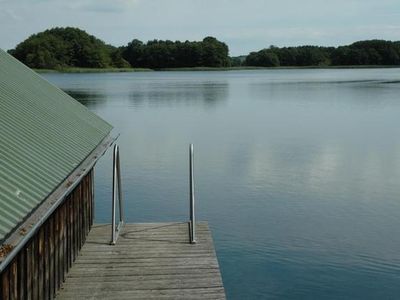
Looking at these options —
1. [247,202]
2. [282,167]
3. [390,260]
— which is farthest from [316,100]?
[390,260]

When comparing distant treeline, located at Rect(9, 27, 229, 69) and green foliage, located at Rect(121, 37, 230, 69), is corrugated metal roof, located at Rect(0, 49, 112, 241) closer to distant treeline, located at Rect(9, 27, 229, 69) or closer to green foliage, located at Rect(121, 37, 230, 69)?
distant treeline, located at Rect(9, 27, 229, 69)

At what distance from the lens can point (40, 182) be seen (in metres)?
5.73

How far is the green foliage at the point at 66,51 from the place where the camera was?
12825 centimetres

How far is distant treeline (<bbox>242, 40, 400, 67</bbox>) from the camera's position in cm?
15462

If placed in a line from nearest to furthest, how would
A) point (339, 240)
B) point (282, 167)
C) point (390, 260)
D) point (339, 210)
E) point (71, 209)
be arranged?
point (71, 209) < point (390, 260) < point (339, 240) < point (339, 210) < point (282, 167)

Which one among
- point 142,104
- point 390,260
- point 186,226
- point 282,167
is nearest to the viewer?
point 186,226

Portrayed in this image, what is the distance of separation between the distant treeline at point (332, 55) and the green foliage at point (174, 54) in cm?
1158

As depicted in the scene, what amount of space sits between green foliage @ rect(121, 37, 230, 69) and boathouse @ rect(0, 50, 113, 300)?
461 feet

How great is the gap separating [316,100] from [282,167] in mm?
28246

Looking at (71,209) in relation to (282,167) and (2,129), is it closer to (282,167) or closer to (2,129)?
(2,129)

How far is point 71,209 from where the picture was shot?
26.0 ft

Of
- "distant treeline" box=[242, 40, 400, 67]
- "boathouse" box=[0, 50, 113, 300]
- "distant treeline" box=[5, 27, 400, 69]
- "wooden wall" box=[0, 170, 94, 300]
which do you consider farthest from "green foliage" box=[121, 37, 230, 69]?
"wooden wall" box=[0, 170, 94, 300]

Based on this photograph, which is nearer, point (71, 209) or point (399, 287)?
point (71, 209)

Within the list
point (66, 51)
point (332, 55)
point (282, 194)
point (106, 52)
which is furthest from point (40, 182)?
point (332, 55)
